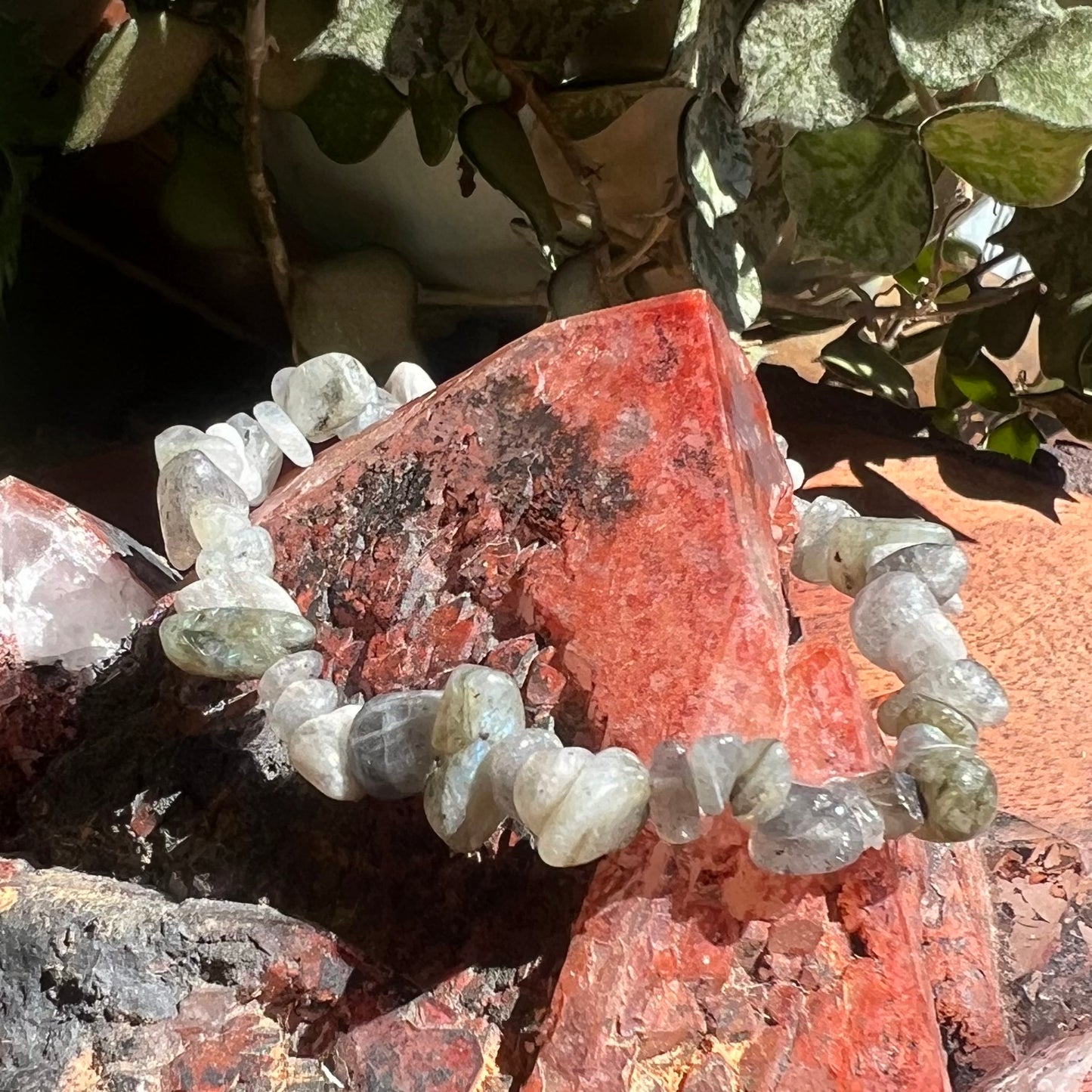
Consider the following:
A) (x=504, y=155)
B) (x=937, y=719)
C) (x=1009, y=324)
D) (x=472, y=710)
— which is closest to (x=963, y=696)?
(x=937, y=719)

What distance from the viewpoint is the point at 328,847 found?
0.56 metres

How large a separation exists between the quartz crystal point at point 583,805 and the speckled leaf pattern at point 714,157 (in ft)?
1.53

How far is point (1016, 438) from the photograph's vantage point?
119 cm

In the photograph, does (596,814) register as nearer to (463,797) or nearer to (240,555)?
(463,797)

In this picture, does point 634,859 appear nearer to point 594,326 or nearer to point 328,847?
point 328,847

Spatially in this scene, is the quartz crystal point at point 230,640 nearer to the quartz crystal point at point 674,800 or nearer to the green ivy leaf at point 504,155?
the quartz crystal point at point 674,800

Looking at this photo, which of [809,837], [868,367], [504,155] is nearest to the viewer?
[809,837]

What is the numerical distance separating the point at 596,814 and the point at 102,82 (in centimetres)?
73

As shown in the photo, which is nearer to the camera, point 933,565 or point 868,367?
point 933,565

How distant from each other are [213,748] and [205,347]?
680 mm

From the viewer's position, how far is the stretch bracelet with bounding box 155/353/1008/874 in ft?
1.56

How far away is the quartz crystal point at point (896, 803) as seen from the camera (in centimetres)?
49

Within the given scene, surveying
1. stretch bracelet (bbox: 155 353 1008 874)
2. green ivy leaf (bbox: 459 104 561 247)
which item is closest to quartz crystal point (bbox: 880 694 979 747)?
stretch bracelet (bbox: 155 353 1008 874)

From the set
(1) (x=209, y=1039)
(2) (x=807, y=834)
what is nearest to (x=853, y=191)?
(2) (x=807, y=834)
